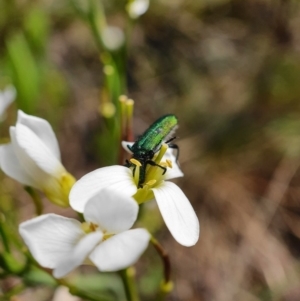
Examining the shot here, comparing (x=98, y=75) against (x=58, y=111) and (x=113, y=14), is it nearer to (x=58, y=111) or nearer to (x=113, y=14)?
(x=113, y=14)

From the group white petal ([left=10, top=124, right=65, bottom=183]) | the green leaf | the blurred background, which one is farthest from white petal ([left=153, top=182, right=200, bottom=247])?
the blurred background

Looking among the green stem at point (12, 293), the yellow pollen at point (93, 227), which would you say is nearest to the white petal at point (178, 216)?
the yellow pollen at point (93, 227)

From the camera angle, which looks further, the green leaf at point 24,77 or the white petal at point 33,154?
the green leaf at point 24,77

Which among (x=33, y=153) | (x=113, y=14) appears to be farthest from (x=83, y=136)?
(x=33, y=153)

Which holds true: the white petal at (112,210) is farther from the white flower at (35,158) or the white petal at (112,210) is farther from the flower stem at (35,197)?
the flower stem at (35,197)

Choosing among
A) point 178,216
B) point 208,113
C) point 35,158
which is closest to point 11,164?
point 35,158
